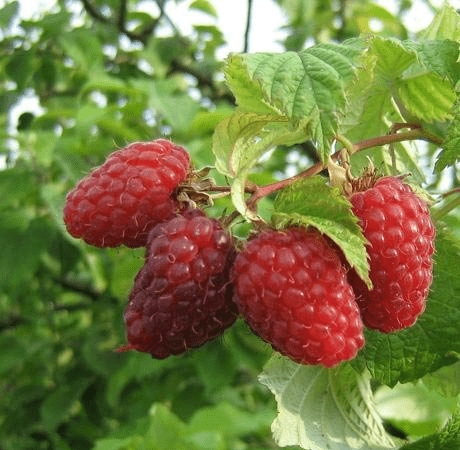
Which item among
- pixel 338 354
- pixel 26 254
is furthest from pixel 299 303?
pixel 26 254

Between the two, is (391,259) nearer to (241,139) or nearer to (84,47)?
(241,139)

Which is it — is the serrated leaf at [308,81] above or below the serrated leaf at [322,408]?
above

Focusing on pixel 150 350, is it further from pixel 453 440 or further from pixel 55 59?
pixel 55 59

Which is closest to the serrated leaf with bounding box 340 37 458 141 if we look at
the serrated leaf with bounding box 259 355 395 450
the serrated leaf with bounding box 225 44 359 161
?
the serrated leaf with bounding box 225 44 359 161

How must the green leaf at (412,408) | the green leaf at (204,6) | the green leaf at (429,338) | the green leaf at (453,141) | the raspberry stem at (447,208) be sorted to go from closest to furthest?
the green leaf at (453,141) → the green leaf at (429,338) → the raspberry stem at (447,208) → the green leaf at (412,408) → the green leaf at (204,6)

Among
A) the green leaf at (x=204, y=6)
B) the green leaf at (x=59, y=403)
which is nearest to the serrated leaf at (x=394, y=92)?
the green leaf at (x=59, y=403)

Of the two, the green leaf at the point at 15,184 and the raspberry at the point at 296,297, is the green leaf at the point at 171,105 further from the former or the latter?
the raspberry at the point at 296,297

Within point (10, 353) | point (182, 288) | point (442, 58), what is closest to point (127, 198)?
point (182, 288)
